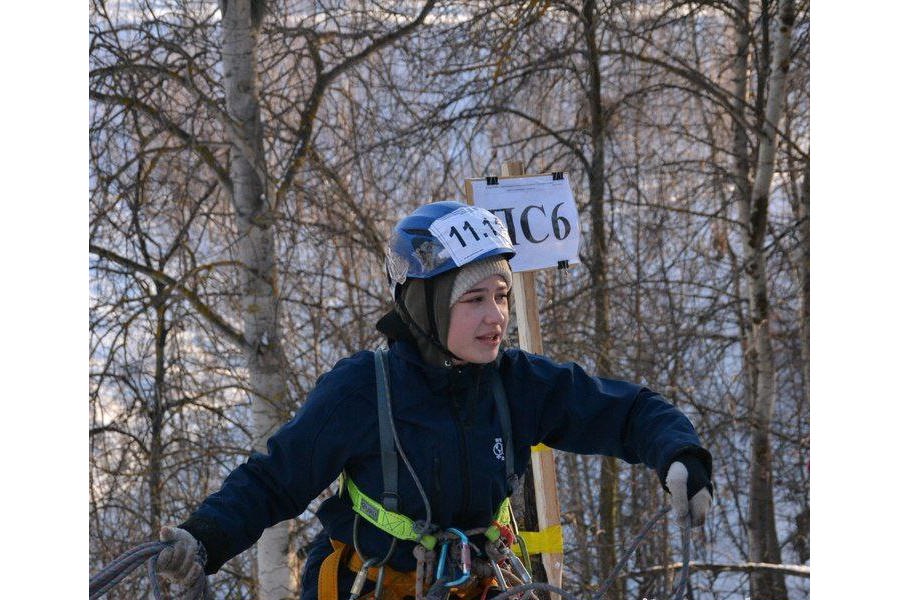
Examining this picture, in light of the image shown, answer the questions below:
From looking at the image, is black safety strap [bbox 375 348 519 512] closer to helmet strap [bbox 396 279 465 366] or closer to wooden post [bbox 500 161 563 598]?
helmet strap [bbox 396 279 465 366]

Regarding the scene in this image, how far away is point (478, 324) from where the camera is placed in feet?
8.92

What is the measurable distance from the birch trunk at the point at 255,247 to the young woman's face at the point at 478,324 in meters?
3.67

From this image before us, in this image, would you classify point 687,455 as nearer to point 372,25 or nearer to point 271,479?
point 271,479

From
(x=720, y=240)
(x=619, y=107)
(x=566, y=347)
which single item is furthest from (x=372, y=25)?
(x=720, y=240)

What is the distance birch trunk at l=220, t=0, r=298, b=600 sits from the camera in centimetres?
609

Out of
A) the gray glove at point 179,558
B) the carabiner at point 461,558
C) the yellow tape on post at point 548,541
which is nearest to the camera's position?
the gray glove at point 179,558

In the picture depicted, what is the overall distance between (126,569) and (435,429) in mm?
888

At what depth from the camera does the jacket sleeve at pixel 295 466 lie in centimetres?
253

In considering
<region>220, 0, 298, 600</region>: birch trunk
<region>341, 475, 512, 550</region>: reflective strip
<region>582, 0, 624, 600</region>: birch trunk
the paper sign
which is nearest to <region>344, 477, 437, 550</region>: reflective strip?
<region>341, 475, 512, 550</region>: reflective strip

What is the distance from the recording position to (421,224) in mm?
2820

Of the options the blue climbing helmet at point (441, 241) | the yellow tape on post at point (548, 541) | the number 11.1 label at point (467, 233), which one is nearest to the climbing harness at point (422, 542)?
the blue climbing helmet at point (441, 241)

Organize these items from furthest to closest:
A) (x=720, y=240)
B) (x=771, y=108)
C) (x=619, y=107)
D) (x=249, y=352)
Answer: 1. (x=720, y=240)
2. (x=619, y=107)
3. (x=771, y=108)
4. (x=249, y=352)

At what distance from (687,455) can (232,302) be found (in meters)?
6.35

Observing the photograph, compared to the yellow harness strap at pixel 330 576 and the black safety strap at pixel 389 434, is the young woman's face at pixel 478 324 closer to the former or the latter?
the black safety strap at pixel 389 434
